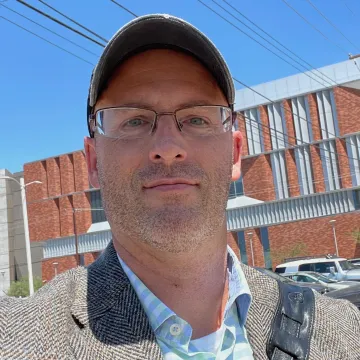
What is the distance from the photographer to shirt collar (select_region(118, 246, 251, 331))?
1661mm

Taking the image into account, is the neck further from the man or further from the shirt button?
the shirt button

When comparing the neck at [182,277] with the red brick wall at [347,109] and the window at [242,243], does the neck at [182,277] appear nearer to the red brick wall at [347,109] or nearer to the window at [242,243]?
the red brick wall at [347,109]

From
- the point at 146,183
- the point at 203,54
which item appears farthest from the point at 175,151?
the point at 203,54

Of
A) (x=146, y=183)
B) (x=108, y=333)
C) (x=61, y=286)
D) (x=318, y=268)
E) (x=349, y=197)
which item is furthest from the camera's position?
(x=349, y=197)

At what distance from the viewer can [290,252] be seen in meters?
41.1

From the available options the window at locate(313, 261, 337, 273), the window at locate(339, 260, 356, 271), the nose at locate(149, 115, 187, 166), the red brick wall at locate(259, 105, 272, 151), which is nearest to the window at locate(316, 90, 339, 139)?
the red brick wall at locate(259, 105, 272, 151)

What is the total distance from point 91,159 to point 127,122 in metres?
0.30

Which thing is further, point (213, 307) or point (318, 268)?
point (318, 268)

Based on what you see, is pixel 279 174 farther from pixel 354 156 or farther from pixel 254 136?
pixel 354 156

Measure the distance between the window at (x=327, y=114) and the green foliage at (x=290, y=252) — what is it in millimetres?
9444

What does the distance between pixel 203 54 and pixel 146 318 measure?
3.36ft

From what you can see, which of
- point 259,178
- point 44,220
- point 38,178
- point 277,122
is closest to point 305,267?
point 259,178

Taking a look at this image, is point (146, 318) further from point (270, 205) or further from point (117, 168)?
point (270, 205)

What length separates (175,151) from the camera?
1760mm
